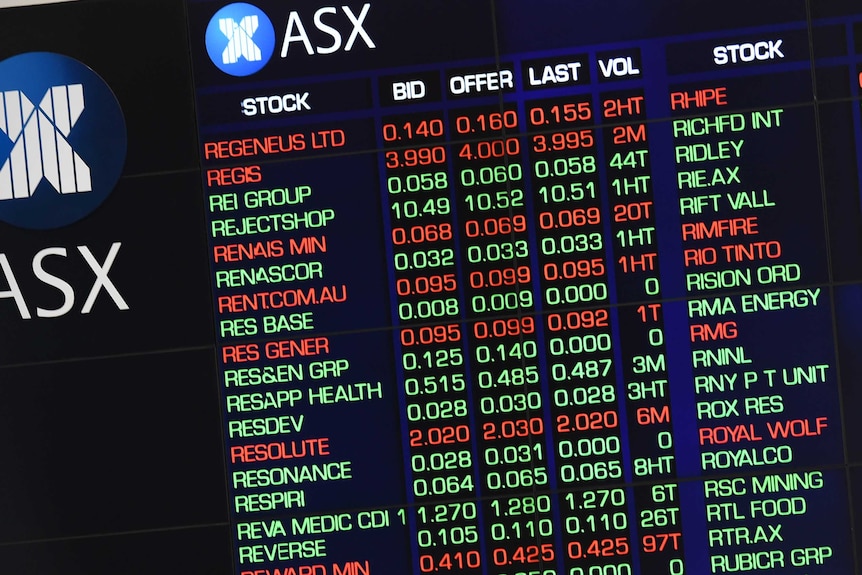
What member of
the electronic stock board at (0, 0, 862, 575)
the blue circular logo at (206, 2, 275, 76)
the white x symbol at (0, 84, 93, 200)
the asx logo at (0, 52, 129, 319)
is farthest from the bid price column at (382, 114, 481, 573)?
the white x symbol at (0, 84, 93, 200)

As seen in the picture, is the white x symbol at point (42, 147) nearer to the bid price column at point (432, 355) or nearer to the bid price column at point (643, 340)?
the bid price column at point (432, 355)

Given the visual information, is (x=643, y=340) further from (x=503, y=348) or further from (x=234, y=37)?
(x=234, y=37)

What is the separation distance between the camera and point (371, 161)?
3.34 m

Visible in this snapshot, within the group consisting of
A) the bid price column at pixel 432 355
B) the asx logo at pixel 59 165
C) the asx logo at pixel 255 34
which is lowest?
the bid price column at pixel 432 355

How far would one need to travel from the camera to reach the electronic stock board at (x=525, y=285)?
326 centimetres

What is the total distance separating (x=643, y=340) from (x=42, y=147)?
7.31ft

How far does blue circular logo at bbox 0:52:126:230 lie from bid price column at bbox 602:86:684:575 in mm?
1770

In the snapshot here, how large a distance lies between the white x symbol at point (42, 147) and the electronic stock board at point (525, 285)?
0.33m

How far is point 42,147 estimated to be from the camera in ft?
11.1

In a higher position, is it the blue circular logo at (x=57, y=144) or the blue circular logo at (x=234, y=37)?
the blue circular logo at (x=234, y=37)

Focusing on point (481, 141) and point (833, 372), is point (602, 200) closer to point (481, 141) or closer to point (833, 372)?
point (481, 141)

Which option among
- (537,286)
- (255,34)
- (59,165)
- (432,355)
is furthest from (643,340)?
(59,165)

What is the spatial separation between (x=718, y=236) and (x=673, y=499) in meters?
0.92

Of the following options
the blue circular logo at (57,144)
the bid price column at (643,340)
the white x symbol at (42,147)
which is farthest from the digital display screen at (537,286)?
the white x symbol at (42,147)
